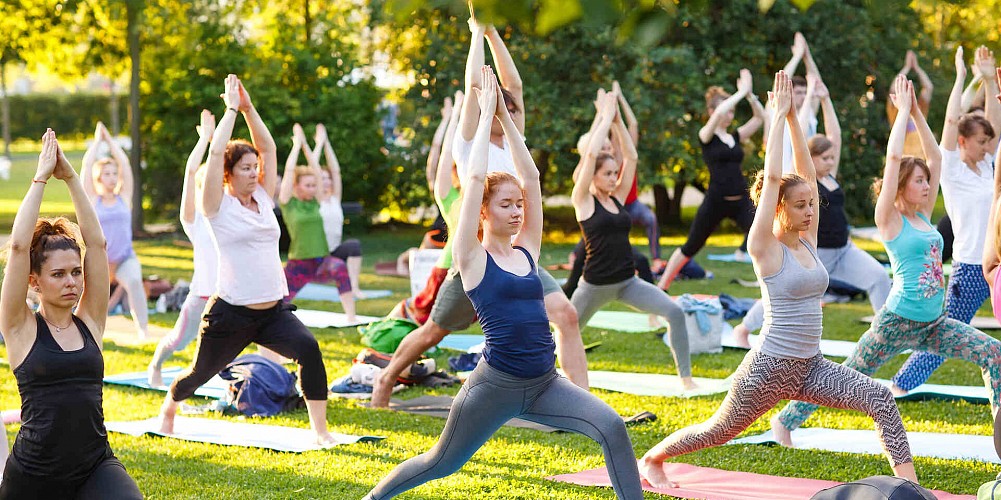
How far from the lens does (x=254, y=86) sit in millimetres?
20078

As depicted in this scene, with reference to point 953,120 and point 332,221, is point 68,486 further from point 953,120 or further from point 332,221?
point 332,221

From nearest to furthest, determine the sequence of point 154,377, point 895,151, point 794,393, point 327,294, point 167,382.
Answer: point 794,393
point 895,151
point 154,377
point 167,382
point 327,294

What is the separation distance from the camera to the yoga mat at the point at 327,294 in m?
13.5

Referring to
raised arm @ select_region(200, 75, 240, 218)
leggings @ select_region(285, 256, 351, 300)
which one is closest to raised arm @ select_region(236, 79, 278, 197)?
raised arm @ select_region(200, 75, 240, 218)

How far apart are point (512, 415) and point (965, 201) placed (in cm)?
437

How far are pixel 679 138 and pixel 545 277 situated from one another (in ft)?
41.0

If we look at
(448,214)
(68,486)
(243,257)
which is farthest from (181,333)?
(68,486)

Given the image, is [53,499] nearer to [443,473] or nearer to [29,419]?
[29,419]

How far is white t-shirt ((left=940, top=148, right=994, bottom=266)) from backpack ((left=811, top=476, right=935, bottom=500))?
4.01 m

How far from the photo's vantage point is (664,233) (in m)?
21.3

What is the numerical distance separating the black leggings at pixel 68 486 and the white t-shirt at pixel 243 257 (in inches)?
89.6

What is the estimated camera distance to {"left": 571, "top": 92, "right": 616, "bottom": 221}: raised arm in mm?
7160

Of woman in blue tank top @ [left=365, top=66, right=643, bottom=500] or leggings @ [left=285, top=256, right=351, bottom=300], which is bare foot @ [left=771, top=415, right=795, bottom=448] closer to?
woman in blue tank top @ [left=365, top=66, right=643, bottom=500]

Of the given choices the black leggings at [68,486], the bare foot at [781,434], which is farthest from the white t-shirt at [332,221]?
the black leggings at [68,486]
